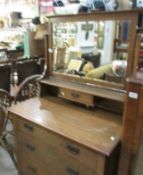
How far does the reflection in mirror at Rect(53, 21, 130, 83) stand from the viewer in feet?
4.47

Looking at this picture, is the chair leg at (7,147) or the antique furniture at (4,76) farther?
the antique furniture at (4,76)

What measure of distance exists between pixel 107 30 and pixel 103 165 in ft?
3.00

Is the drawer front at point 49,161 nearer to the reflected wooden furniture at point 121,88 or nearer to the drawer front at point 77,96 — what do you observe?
the reflected wooden furniture at point 121,88

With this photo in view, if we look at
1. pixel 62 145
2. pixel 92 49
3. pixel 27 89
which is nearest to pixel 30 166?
pixel 62 145

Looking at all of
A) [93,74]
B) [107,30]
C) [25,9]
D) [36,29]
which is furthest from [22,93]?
[25,9]

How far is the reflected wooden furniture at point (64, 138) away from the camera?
1.16 metres

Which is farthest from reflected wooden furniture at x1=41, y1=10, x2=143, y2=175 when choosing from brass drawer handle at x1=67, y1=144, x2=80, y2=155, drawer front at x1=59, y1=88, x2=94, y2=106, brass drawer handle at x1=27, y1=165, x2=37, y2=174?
brass drawer handle at x1=27, y1=165, x2=37, y2=174

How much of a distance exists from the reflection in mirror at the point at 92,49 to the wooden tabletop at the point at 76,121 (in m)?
0.28

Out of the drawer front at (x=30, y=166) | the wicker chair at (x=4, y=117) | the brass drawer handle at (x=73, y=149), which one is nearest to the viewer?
the brass drawer handle at (x=73, y=149)

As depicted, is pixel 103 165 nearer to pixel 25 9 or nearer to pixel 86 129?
pixel 86 129

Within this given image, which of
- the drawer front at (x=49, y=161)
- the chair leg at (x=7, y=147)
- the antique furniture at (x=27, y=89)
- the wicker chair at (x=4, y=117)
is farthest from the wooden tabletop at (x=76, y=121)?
the chair leg at (x=7, y=147)

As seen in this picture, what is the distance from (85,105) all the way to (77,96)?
0.40 feet

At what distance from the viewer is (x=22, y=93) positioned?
228cm

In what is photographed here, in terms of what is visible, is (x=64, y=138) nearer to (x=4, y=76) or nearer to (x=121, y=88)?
(x=121, y=88)
